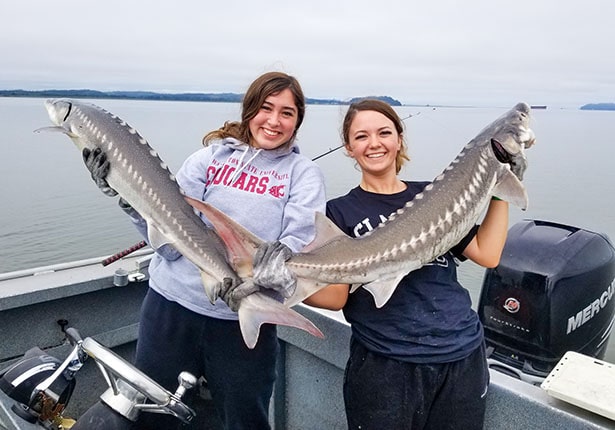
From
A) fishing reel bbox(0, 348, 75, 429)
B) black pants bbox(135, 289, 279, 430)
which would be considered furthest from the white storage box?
fishing reel bbox(0, 348, 75, 429)

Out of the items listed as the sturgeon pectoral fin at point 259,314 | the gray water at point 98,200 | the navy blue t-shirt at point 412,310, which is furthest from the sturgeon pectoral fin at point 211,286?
the gray water at point 98,200

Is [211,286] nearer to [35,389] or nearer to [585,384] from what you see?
[35,389]

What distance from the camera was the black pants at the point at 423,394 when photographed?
5.47 feet

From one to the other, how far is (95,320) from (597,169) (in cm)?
1600

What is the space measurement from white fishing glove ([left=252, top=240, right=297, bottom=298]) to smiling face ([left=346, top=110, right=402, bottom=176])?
0.44m

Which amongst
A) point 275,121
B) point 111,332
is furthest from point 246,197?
point 111,332

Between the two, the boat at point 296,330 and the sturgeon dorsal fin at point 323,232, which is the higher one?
the sturgeon dorsal fin at point 323,232

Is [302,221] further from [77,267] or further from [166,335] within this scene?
[77,267]

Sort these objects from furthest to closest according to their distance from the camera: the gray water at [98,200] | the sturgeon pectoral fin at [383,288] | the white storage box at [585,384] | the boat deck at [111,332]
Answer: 1. the gray water at [98,200]
2. the boat deck at [111,332]
3. the sturgeon pectoral fin at [383,288]
4. the white storage box at [585,384]

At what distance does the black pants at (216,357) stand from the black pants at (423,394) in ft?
1.52

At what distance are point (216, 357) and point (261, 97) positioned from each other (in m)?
0.96

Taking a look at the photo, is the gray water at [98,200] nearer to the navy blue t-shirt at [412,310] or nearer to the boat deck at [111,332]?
the boat deck at [111,332]

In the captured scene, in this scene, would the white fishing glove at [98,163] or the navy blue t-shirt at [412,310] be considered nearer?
the navy blue t-shirt at [412,310]

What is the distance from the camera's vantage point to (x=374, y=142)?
6.15 ft
